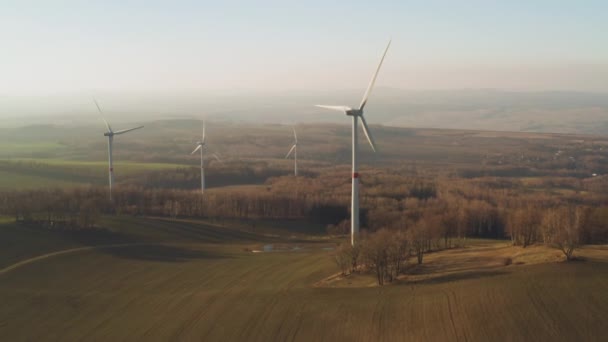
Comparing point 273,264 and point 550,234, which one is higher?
point 550,234

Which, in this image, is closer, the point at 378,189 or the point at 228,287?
the point at 228,287

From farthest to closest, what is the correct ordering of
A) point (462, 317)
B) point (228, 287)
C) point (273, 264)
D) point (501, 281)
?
point (273, 264), point (228, 287), point (501, 281), point (462, 317)

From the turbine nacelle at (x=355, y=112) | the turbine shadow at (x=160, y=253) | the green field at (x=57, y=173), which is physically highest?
the turbine nacelle at (x=355, y=112)

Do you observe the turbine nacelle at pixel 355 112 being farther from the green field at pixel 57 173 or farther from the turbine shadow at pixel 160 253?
the green field at pixel 57 173

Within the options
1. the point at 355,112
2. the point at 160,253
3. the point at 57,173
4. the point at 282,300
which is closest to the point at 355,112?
the point at 355,112

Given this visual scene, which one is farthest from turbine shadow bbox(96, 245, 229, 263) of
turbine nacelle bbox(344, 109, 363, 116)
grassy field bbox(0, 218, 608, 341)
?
turbine nacelle bbox(344, 109, 363, 116)

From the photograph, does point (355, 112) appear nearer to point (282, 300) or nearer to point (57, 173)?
point (282, 300)

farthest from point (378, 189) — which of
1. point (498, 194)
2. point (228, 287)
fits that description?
point (228, 287)

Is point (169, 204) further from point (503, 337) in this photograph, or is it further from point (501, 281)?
point (503, 337)

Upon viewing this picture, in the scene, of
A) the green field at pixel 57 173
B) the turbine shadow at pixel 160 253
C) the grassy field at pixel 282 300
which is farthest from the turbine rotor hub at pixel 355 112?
the green field at pixel 57 173
